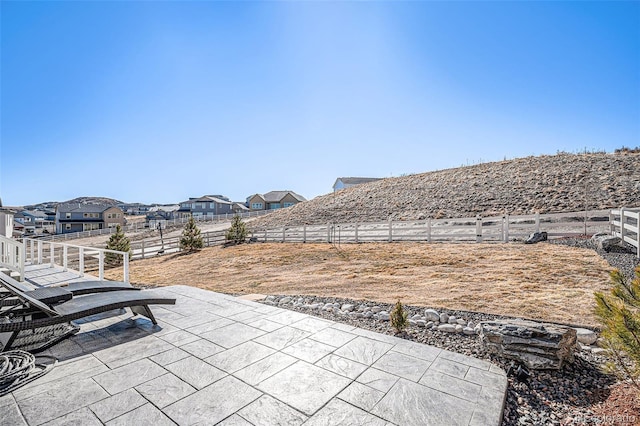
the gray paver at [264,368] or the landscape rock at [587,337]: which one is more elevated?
the gray paver at [264,368]

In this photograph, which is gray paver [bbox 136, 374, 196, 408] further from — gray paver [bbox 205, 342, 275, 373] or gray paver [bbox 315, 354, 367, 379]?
gray paver [bbox 315, 354, 367, 379]

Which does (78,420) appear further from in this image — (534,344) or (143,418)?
(534,344)

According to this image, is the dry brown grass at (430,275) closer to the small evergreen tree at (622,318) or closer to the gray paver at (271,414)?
the small evergreen tree at (622,318)

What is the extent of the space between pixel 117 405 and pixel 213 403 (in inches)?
26.2

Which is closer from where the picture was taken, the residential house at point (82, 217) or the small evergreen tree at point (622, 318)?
the small evergreen tree at point (622, 318)

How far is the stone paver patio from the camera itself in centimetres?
203

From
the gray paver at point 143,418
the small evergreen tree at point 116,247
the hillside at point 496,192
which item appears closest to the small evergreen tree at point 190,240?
the small evergreen tree at point 116,247

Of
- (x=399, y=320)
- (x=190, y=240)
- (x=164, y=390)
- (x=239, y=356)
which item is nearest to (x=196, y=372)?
(x=164, y=390)

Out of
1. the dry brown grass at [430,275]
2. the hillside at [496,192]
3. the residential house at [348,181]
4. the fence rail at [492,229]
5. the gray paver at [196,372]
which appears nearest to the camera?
the gray paver at [196,372]

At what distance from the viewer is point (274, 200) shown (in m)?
52.7

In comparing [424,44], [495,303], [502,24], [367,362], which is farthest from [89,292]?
[502,24]

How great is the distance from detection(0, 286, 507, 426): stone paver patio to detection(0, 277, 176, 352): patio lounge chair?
0.71ft

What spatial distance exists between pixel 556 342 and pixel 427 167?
30.7m

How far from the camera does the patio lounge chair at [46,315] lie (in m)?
2.92
